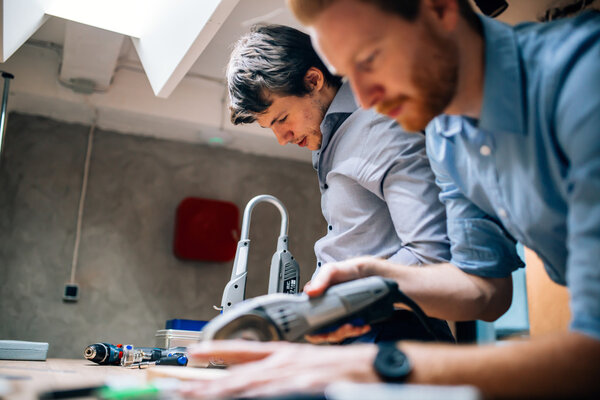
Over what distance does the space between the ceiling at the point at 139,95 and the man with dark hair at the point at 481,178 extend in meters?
2.13

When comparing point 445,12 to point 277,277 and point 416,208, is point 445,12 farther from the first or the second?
point 277,277

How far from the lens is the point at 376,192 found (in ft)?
4.39

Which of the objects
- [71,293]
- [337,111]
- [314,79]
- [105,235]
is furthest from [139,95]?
[337,111]

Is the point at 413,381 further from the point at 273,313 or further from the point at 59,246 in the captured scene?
the point at 59,246

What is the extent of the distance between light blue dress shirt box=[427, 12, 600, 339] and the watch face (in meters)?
0.20

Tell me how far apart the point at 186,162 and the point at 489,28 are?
3265mm

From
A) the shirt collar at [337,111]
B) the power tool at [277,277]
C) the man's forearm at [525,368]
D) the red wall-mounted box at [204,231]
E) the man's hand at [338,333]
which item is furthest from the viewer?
the red wall-mounted box at [204,231]

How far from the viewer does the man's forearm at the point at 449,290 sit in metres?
1.05

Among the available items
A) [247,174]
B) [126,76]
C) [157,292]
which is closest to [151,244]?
[157,292]

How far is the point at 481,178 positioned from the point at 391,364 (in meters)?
0.44

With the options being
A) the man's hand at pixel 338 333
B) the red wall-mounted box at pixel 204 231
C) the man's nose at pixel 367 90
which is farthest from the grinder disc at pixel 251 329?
the red wall-mounted box at pixel 204 231

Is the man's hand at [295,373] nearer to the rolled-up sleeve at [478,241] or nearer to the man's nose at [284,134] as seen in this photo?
the rolled-up sleeve at [478,241]

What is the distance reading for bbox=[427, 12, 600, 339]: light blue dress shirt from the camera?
0.60 m

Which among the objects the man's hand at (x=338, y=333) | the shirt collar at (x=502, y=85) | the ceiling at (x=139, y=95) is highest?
the ceiling at (x=139, y=95)
